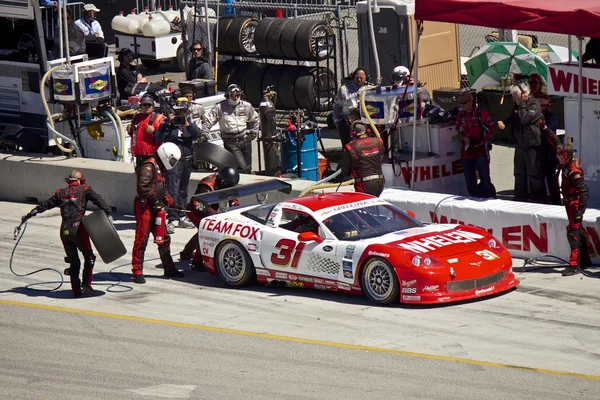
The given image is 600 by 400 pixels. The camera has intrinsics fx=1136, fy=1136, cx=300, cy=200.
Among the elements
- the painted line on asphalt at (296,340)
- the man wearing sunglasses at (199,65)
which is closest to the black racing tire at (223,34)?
the man wearing sunglasses at (199,65)

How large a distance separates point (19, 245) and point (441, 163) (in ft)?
21.5

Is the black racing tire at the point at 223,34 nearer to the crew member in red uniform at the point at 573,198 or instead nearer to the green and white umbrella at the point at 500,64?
the green and white umbrella at the point at 500,64

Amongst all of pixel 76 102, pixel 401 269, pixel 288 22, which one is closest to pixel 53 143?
pixel 76 102

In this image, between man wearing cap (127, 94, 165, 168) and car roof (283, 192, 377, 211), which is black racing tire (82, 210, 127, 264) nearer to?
car roof (283, 192, 377, 211)

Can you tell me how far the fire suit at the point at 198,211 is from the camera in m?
15.4

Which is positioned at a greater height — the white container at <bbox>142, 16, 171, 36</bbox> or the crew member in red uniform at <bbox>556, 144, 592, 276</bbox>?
the white container at <bbox>142, 16, 171, 36</bbox>

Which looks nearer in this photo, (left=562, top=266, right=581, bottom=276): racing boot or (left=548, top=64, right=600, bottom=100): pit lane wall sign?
(left=562, top=266, right=581, bottom=276): racing boot

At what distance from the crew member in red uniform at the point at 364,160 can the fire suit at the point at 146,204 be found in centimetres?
263

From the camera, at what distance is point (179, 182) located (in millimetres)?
17703

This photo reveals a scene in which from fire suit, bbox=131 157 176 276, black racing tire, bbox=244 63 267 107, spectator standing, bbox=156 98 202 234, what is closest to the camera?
fire suit, bbox=131 157 176 276

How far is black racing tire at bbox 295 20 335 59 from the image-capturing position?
930 inches

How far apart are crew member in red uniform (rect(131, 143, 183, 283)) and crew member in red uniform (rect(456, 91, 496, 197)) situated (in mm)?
4308

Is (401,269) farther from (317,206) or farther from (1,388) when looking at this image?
(1,388)

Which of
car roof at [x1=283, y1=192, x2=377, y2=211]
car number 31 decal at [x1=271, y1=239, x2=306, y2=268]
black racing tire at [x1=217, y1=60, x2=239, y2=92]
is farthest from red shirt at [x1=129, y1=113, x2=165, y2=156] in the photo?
black racing tire at [x1=217, y1=60, x2=239, y2=92]
